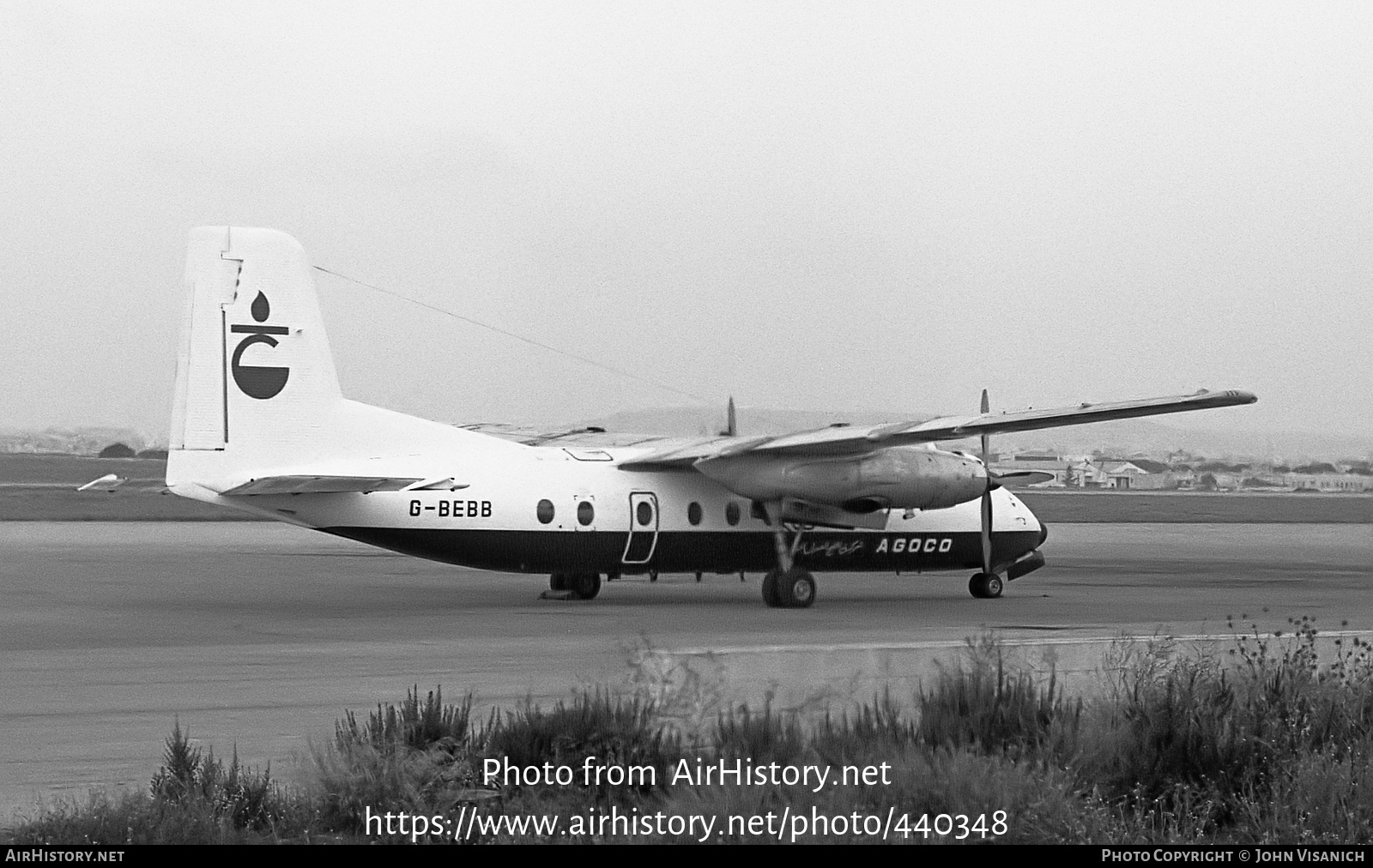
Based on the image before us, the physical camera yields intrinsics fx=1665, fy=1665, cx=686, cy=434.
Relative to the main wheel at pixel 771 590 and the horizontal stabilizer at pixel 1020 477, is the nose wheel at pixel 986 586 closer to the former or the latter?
the horizontal stabilizer at pixel 1020 477

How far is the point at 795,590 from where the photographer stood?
85.7ft

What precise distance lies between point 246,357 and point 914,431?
9624 millimetres

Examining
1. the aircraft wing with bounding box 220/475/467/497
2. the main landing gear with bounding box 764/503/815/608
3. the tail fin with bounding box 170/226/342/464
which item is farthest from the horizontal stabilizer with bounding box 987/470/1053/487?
the tail fin with bounding box 170/226/342/464

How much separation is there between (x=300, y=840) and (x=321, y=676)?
24.4 feet

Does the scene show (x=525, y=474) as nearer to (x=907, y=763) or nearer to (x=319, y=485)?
(x=319, y=485)

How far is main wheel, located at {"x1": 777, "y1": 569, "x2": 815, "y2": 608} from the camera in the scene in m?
26.1

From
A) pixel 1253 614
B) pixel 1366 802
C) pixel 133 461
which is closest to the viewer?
pixel 1366 802

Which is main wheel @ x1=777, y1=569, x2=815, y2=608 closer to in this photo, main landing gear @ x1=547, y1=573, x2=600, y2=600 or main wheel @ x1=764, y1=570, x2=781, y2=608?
main wheel @ x1=764, y1=570, x2=781, y2=608

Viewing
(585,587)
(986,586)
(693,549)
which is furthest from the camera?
(986,586)

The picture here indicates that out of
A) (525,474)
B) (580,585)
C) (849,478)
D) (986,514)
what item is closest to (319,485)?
(525,474)

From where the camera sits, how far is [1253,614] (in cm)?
2506

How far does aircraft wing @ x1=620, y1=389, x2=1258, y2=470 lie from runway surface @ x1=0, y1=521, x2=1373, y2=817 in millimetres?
2469
